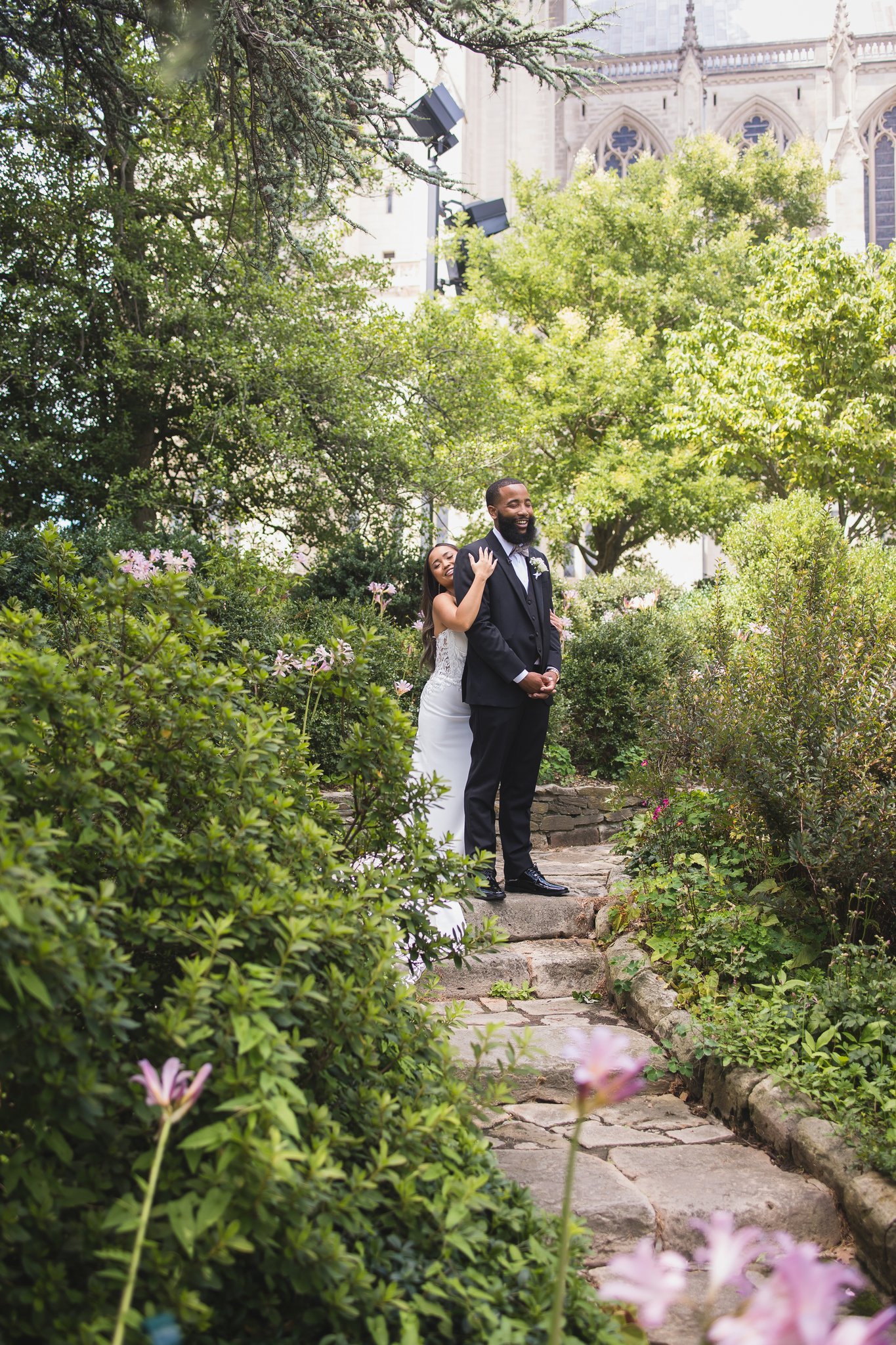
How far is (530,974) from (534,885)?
2.63 feet

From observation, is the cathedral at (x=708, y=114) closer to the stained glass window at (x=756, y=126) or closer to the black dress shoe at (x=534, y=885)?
the stained glass window at (x=756, y=126)

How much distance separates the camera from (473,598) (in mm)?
5406

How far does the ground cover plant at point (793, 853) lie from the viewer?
356 centimetres

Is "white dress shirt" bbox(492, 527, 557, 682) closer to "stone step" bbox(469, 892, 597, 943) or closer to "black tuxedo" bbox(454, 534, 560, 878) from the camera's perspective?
"black tuxedo" bbox(454, 534, 560, 878)

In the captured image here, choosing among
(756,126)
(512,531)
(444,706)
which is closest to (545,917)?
(444,706)

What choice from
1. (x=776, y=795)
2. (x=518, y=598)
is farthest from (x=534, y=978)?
(x=518, y=598)

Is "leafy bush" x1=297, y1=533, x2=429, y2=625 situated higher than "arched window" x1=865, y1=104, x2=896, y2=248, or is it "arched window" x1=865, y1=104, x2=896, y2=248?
"arched window" x1=865, y1=104, x2=896, y2=248

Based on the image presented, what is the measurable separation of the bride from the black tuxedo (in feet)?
0.29

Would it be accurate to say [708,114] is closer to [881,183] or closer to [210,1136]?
[881,183]

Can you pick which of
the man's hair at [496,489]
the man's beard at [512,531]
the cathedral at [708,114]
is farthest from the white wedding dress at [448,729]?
the cathedral at [708,114]

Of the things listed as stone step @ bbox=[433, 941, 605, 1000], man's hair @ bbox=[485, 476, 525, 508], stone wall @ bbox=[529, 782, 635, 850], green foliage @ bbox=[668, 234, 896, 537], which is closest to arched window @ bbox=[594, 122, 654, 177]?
green foliage @ bbox=[668, 234, 896, 537]

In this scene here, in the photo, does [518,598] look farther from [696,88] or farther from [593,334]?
[696,88]

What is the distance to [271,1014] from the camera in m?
1.89

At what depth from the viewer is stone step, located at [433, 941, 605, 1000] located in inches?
199
